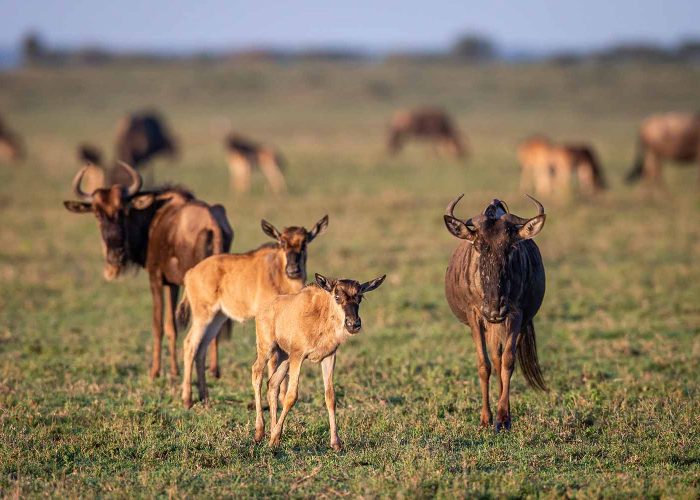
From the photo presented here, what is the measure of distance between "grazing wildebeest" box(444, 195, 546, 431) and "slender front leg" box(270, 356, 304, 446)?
1.62 m

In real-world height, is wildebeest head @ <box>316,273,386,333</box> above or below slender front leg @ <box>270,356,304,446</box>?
above

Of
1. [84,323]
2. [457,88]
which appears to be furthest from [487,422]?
[457,88]

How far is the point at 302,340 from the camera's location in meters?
7.46

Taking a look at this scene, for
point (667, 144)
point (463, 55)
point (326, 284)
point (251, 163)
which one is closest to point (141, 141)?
point (251, 163)

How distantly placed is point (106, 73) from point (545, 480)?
Answer: 268ft

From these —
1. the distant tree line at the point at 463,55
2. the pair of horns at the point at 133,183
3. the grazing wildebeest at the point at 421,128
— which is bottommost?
the pair of horns at the point at 133,183

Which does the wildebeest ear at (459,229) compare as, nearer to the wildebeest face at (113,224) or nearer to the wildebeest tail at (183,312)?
the wildebeest tail at (183,312)

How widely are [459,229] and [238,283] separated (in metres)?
1.97

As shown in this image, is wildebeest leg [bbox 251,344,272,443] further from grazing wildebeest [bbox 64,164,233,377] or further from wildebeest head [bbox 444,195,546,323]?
grazing wildebeest [bbox 64,164,233,377]

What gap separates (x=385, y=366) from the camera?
33.6ft

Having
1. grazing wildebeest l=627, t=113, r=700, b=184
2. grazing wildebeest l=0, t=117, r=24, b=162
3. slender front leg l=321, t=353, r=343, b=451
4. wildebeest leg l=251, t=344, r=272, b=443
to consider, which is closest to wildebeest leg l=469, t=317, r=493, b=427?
slender front leg l=321, t=353, r=343, b=451

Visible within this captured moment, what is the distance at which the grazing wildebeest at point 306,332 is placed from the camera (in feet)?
23.7

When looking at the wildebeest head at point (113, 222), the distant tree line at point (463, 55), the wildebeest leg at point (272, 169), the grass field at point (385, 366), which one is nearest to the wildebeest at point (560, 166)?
the grass field at point (385, 366)

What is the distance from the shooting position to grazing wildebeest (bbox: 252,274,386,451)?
723 centimetres
